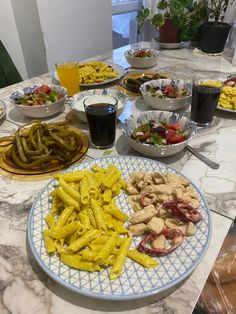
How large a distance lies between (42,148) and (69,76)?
53cm

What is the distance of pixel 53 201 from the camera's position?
2.34 feet

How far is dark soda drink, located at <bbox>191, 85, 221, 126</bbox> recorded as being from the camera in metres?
1.07

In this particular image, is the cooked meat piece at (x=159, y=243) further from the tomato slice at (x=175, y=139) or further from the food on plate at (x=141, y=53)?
the food on plate at (x=141, y=53)

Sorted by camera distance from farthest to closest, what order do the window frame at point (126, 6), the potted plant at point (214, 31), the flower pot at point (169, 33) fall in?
1. the window frame at point (126, 6)
2. the flower pot at point (169, 33)
3. the potted plant at point (214, 31)

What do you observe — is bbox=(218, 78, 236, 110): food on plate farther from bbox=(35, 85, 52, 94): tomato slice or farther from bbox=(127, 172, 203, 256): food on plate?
bbox=(35, 85, 52, 94): tomato slice

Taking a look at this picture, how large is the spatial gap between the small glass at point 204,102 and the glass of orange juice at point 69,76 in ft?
1.84

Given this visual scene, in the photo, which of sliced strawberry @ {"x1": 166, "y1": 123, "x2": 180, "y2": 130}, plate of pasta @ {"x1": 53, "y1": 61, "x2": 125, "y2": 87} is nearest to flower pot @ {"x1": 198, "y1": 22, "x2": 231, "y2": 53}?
plate of pasta @ {"x1": 53, "y1": 61, "x2": 125, "y2": 87}

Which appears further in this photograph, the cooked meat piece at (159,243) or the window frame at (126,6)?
the window frame at (126,6)

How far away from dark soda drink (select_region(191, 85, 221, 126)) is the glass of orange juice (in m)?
0.56

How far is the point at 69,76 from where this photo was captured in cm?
132

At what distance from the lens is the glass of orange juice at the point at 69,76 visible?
1303 mm

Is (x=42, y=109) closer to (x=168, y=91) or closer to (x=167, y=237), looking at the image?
(x=168, y=91)

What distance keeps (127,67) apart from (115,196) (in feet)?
3.92

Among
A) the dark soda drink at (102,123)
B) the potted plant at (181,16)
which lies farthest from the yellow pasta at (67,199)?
the potted plant at (181,16)
